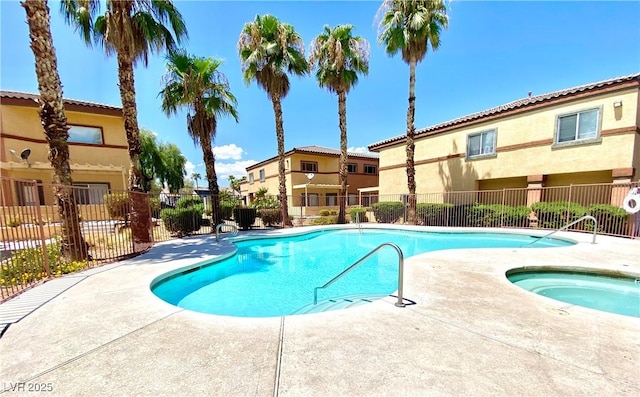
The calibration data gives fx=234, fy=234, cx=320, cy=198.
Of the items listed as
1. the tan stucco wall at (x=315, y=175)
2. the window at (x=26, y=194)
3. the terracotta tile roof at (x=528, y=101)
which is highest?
the terracotta tile roof at (x=528, y=101)

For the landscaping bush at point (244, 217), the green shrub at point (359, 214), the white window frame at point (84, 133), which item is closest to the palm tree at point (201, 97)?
the landscaping bush at point (244, 217)

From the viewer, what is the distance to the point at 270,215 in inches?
599

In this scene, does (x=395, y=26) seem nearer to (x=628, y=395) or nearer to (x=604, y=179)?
(x=604, y=179)

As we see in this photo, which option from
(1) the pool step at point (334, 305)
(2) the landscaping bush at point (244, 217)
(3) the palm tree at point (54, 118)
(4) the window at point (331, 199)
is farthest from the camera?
(4) the window at point (331, 199)

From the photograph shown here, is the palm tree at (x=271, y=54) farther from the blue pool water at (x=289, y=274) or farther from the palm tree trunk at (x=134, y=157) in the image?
the blue pool water at (x=289, y=274)

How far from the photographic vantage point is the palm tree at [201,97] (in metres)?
10.9

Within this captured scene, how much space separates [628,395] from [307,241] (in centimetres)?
1070

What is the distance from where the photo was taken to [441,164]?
16.5 m

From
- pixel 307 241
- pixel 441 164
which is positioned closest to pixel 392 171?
pixel 441 164

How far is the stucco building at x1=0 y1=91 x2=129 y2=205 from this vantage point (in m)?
12.6

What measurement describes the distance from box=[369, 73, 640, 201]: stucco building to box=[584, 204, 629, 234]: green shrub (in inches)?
79.4

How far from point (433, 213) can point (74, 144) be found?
22.8m

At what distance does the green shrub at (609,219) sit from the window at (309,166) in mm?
19785

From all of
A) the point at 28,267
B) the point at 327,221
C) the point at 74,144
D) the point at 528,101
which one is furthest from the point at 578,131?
the point at 74,144
